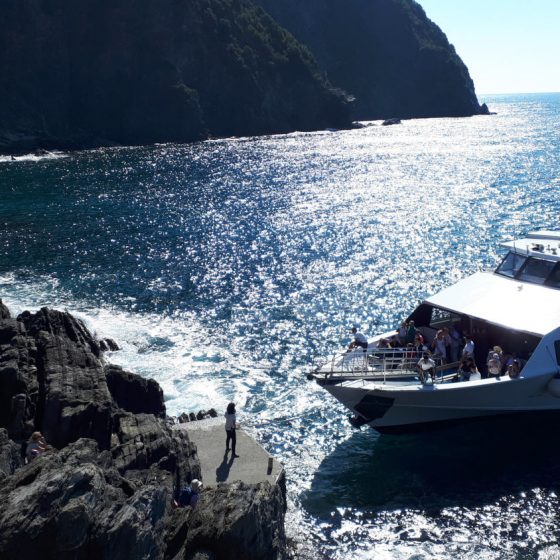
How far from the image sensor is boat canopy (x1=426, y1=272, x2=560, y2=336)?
79.8ft

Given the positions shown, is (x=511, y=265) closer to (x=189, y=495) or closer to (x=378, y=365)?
(x=378, y=365)

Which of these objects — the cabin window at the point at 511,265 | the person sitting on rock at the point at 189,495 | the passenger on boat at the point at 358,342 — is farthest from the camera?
the cabin window at the point at 511,265

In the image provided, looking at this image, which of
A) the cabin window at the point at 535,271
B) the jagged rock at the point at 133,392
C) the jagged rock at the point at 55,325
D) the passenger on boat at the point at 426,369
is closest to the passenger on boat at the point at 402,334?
the passenger on boat at the point at 426,369

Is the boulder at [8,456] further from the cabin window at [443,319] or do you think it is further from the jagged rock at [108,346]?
the cabin window at [443,319]

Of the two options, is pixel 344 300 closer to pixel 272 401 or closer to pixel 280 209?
pixel 272 401

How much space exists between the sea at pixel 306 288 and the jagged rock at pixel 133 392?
1.93 m

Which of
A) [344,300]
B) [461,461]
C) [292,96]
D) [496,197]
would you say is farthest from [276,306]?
[292,96]

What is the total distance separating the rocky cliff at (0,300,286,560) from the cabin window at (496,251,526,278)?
14.4 metres

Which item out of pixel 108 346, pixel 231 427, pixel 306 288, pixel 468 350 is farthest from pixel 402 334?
pixel 306 288

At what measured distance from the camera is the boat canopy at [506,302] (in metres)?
24.3

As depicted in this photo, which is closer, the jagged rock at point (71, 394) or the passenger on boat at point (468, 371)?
the jagged rock at point (71, 394)

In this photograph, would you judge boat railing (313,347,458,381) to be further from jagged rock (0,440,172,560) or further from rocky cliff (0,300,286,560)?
jagged rock (0,440,172,560)

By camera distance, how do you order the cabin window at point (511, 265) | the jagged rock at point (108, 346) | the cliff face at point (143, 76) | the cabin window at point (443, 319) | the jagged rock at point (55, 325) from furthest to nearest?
the cliff face at point (143, 76)
the jagged rock at point (108, 346)
the jagged rock at point (55, 325)
the cabin window at point (511, 265)
the cabin window at point (443, 319)

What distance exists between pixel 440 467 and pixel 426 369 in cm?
317
